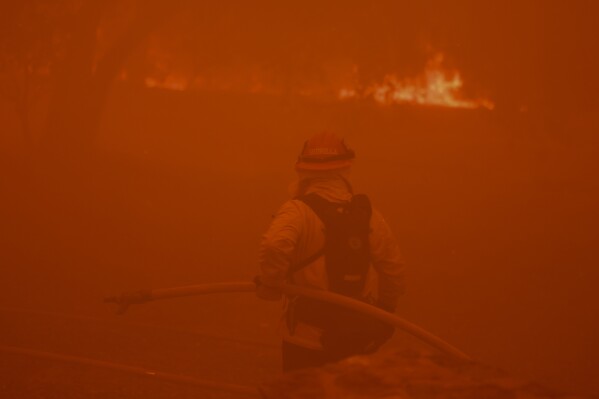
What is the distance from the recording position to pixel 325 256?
11.4 feet

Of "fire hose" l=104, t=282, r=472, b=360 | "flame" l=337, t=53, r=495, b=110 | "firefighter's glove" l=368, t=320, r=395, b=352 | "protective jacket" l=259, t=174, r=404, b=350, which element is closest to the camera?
"protective jacket" l=259, t=174, r=404, b=350

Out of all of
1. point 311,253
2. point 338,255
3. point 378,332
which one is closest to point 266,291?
point 311,253

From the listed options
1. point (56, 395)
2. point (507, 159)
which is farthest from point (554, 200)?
point (56, 395)

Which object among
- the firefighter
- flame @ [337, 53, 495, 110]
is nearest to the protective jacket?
the firefighter

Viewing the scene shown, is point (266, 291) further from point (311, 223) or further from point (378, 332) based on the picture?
point (378, 332)

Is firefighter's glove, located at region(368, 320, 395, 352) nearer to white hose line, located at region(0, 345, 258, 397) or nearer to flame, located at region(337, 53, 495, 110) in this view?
white hose line, located at region(0, 345, 258, 397)

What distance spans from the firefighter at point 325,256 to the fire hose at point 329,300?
0.07 m

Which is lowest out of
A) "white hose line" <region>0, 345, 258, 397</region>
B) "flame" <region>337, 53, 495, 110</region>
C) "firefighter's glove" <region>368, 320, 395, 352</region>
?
"white hose line" <region>0, 345, 258, 397</region>

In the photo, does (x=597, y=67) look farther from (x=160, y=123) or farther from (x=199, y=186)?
(x=160, y=123)

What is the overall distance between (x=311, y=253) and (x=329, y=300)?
249 mm

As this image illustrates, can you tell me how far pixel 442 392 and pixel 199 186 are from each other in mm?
20623

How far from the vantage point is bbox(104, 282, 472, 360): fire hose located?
3.47 meters

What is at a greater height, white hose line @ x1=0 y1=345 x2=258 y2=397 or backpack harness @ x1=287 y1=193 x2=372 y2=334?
backpack harness @ x1=287 y1=193 x2=372 y2=334

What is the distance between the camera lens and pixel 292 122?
39219 millimetres
